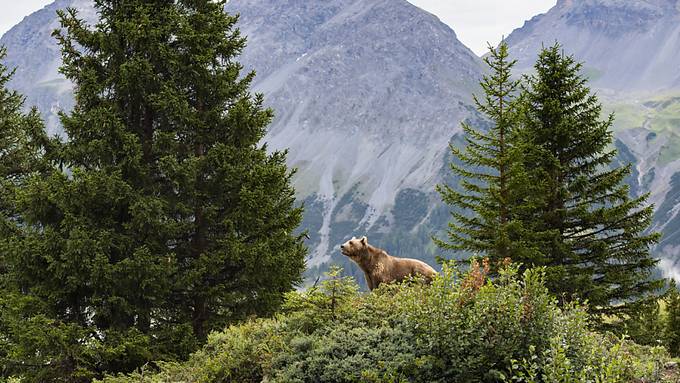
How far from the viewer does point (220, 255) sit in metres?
15.6

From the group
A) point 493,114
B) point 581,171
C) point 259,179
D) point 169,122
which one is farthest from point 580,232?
point 169,122

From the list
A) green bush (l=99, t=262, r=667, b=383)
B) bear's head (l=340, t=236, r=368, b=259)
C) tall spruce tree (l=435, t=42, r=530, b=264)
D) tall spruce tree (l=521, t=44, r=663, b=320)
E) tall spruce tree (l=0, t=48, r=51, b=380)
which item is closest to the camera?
green bush (l=99, t=262, r=667, b=383)

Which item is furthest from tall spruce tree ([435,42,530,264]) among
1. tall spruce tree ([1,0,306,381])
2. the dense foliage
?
tall spruce tree ([1,0,306,381])

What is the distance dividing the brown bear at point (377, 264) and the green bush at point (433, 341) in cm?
526

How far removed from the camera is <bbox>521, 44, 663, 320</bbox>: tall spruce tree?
60.4ft

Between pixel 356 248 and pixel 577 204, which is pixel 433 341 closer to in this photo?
pixel 356 248

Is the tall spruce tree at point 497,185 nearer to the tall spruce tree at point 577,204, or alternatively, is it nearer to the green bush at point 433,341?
the tall spruce tree at point 577,204

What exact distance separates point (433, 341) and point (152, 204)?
364 inches

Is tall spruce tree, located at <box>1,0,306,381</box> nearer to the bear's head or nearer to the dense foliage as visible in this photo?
the bear's head

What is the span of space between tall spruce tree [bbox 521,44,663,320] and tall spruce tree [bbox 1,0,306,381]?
7.72 m

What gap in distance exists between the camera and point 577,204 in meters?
19.4

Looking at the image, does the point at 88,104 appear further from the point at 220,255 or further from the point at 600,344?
the point at 600,344

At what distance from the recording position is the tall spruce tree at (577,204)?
18422mm

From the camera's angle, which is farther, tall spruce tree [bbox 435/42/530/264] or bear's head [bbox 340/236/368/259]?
tall spruce tree [bbox 435/42/530/264]
